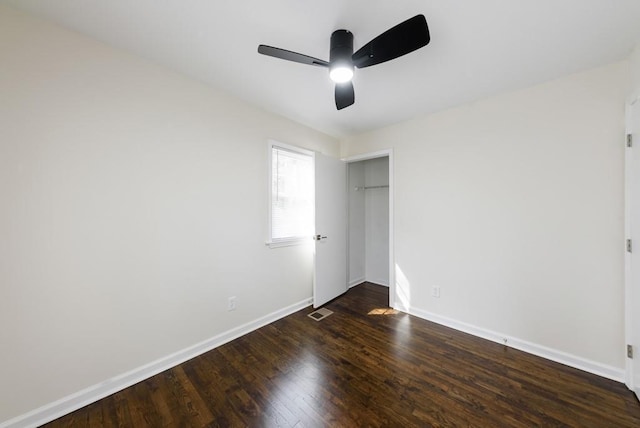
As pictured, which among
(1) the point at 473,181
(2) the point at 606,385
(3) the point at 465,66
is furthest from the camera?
(1) the point at 473,181

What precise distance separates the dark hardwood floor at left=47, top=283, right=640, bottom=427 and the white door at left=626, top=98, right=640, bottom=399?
0.75 feet

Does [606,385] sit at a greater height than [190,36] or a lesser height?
lesser

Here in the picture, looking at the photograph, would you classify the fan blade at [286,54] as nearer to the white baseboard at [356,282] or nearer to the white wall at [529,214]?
the white wall at [529,214]

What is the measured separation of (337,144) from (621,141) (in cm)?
284

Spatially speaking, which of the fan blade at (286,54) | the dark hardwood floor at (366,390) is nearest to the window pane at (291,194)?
the dark hardwood floor at (366,390)

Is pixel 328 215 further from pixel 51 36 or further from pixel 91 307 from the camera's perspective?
pixel 51 36

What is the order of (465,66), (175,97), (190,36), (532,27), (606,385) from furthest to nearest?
(175,97) → (465,66) → (606,385) → (190,36) → (532,27)

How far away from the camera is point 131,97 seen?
1741mm

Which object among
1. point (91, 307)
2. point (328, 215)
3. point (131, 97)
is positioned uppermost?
point (131, 97)

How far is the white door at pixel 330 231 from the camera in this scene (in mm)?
3080

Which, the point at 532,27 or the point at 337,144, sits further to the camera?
the point at 337,144

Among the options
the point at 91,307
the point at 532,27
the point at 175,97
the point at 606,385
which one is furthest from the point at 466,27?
the point at 91,307

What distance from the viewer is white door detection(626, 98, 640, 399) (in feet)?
5.21

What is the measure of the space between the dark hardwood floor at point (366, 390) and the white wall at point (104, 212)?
0.34 m
